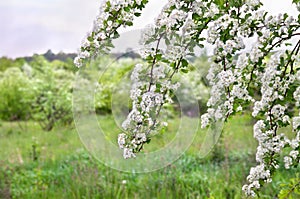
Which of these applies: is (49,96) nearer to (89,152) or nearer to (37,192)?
(89,152)

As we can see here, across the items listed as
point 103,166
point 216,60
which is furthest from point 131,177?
point 216,60

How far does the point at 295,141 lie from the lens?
162 cm

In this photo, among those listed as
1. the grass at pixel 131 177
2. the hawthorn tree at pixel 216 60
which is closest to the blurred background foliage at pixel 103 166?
the grass at pixel 131 177

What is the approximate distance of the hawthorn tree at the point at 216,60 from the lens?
1414 millimetres

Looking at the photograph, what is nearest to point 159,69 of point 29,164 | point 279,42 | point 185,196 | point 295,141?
point 279,42

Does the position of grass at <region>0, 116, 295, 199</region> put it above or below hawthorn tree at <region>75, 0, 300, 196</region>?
below

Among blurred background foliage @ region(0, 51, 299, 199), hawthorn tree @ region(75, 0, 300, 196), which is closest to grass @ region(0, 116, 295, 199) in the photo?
blurred background foliage @ region(0, 51, 299, 199)

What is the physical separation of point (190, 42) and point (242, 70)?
8.1 inches

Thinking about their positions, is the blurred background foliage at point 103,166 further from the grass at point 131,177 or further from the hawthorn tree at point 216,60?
the hawthorn tree at point 216,60

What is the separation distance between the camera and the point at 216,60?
4.91ft

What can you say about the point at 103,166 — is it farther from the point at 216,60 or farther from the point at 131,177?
the point at 216,60

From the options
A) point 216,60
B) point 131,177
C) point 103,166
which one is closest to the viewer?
point 216,60

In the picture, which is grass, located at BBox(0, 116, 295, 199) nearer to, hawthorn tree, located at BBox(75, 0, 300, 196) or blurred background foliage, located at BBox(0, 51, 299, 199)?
blurred background foliage, located at BBox(0, 51, 299, 199)

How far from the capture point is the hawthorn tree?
1414 mm
